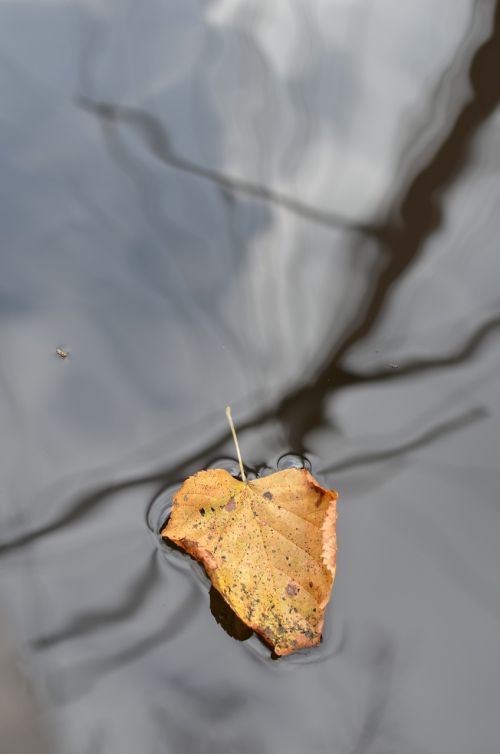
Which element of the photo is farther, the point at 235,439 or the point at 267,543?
the point at 235,439

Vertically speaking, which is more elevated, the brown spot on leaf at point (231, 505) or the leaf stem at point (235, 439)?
the leaf stem at point (235, 439)

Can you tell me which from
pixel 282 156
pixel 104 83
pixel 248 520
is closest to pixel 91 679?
pixel 248 520

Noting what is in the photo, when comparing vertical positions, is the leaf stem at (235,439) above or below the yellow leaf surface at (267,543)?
above

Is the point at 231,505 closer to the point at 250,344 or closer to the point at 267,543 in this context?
the point at 267,543

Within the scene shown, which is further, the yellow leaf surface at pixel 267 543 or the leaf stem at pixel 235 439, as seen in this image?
the leaf stem at pixel 235 439

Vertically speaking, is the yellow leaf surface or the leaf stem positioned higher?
the leaf stem

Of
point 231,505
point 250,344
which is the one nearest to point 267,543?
point 231,505
